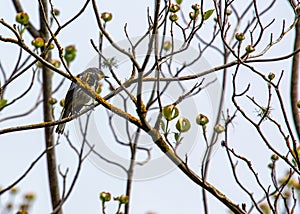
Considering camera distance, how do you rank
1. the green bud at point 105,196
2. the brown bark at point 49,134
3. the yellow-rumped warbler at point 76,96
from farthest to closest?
the brown bark at point 49,134 → the yellow-rumped warbler at point 76,96 → the green bud at point 105,196

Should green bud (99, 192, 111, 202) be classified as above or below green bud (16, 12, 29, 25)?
below

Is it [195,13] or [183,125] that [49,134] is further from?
[183,125]

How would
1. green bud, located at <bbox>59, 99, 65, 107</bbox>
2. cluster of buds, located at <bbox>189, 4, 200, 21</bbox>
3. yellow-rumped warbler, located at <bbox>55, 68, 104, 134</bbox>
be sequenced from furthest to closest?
1. yellow-rumped warbler, located at <bbox>55, 68, 104, 134</bbox>
2. green bud, located at <bbox>59, 99, 65, 107</bbox>
3. cluster of buds, located at <bbox>189, 4, 200, 21</bbox>

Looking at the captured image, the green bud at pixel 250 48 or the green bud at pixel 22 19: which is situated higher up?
the green bud at pixel 22 19

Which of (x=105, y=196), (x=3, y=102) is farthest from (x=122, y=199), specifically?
(x=3, y=102)

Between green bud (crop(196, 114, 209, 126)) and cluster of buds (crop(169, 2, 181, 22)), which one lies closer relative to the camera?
green bud (crop(196, 114, 209, 126))

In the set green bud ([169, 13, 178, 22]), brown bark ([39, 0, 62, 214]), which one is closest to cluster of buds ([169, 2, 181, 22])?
green bud ([169, 13, 178, 22])

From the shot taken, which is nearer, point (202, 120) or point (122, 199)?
point (202, 120)

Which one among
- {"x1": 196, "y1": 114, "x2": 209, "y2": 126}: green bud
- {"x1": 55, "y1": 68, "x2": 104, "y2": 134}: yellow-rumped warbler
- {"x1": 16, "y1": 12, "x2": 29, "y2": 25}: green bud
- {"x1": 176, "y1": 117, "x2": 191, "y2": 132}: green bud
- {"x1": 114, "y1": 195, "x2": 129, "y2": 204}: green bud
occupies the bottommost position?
{"x1": 114, "y1": 195, "x2": 129, "y2": 204}: green bud

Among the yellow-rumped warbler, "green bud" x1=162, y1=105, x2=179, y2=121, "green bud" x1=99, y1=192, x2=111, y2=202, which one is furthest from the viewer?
the yellow-rumped warbler

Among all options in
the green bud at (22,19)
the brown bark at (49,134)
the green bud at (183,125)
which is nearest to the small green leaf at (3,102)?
the green bud at (22,19)

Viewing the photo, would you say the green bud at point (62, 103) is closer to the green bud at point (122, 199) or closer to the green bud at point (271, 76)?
the green bud at point (122, 199)

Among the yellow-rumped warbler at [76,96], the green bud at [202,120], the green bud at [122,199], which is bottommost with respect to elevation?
the green bud at [122,199]

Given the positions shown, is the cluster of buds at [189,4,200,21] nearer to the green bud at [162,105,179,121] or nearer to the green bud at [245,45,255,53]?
the green bud at [245,45,255,53]
